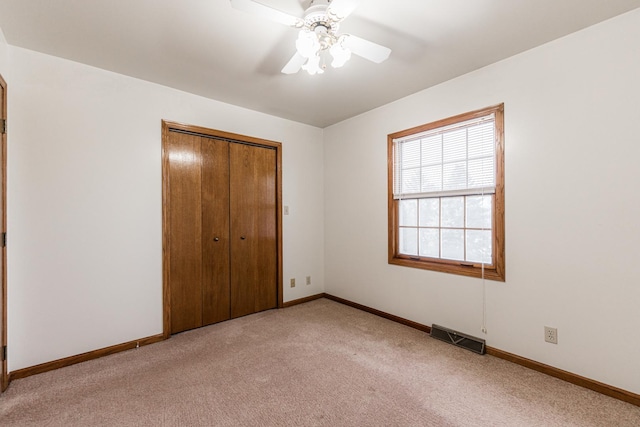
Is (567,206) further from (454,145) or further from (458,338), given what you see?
(458,338)

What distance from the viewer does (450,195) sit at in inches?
114

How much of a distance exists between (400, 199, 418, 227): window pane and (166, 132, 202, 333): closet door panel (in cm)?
231

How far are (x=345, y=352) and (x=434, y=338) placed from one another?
3.11ft

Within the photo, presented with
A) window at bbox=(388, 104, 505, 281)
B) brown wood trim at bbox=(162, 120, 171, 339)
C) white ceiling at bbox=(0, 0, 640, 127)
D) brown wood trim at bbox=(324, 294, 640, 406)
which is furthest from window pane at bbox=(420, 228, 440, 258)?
brown wood trim at bbox=(162, 120, 171, 339)

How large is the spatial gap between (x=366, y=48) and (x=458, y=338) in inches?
103

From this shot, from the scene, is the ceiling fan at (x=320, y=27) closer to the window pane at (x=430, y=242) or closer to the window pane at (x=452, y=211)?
the window pane at (x=452, y=211)

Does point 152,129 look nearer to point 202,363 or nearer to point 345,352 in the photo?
point 202,363

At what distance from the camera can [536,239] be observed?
2307mm

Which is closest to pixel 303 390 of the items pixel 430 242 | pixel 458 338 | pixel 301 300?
pixel 458 338

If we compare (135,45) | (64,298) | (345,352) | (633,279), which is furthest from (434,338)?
(135,45)

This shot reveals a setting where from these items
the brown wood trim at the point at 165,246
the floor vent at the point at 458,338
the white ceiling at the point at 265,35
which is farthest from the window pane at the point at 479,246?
the brown wood trim at the point at 165,246

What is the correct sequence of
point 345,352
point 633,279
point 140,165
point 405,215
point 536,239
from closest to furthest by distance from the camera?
point 633,279, point 536,239, point 345,352, point 140,165, point 405,215

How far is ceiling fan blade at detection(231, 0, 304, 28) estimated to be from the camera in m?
1.45

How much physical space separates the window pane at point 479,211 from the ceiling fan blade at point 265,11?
2.13 metres
